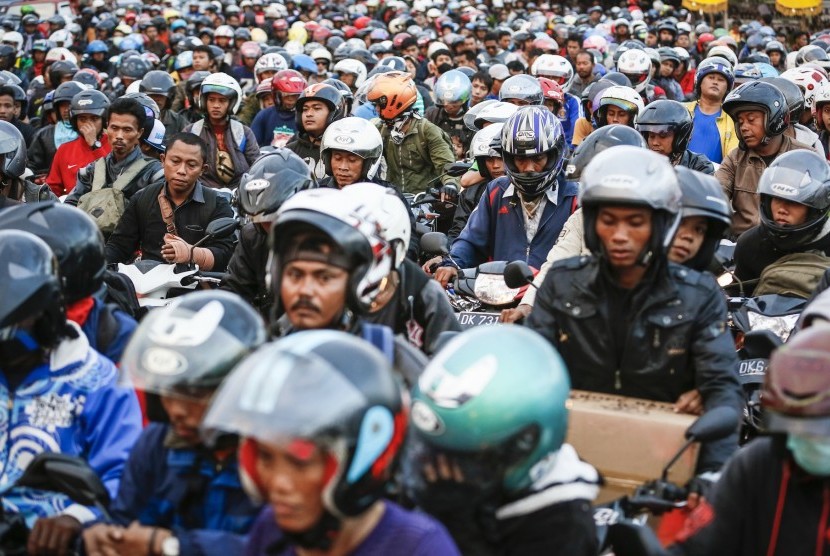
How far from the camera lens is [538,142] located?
27.9 ft

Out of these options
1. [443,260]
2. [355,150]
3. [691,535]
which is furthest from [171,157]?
[691,535]

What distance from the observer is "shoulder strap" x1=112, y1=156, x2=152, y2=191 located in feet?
35.8

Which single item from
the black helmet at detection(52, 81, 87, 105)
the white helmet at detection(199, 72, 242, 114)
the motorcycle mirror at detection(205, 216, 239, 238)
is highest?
the motorcycle mirror at detection(205, 216, 239, 238)

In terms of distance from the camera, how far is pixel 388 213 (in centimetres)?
579

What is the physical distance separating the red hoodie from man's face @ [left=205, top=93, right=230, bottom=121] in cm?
116

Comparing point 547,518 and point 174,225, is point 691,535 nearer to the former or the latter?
point 547,518

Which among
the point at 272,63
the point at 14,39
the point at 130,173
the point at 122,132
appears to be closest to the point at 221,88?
the point at 122,132

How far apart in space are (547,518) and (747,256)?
4.30 metres

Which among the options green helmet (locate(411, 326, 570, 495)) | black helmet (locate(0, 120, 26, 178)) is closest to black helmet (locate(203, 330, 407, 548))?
green helmet (locate(411, 326, 570, 495))

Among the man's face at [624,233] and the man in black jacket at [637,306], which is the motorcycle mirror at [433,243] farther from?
the man's face at [624,233]

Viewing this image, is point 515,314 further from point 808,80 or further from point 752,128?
point 808,80

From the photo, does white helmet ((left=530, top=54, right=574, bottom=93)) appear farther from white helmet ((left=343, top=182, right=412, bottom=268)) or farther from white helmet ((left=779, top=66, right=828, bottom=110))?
white helmet ((left=343, top=182, right=412, bottom=268))

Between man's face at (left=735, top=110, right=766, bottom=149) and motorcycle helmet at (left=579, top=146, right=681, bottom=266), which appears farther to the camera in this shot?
man's face at (left=735, top=110, right=766, bottom=149)

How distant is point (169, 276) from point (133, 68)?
46.3 feet
